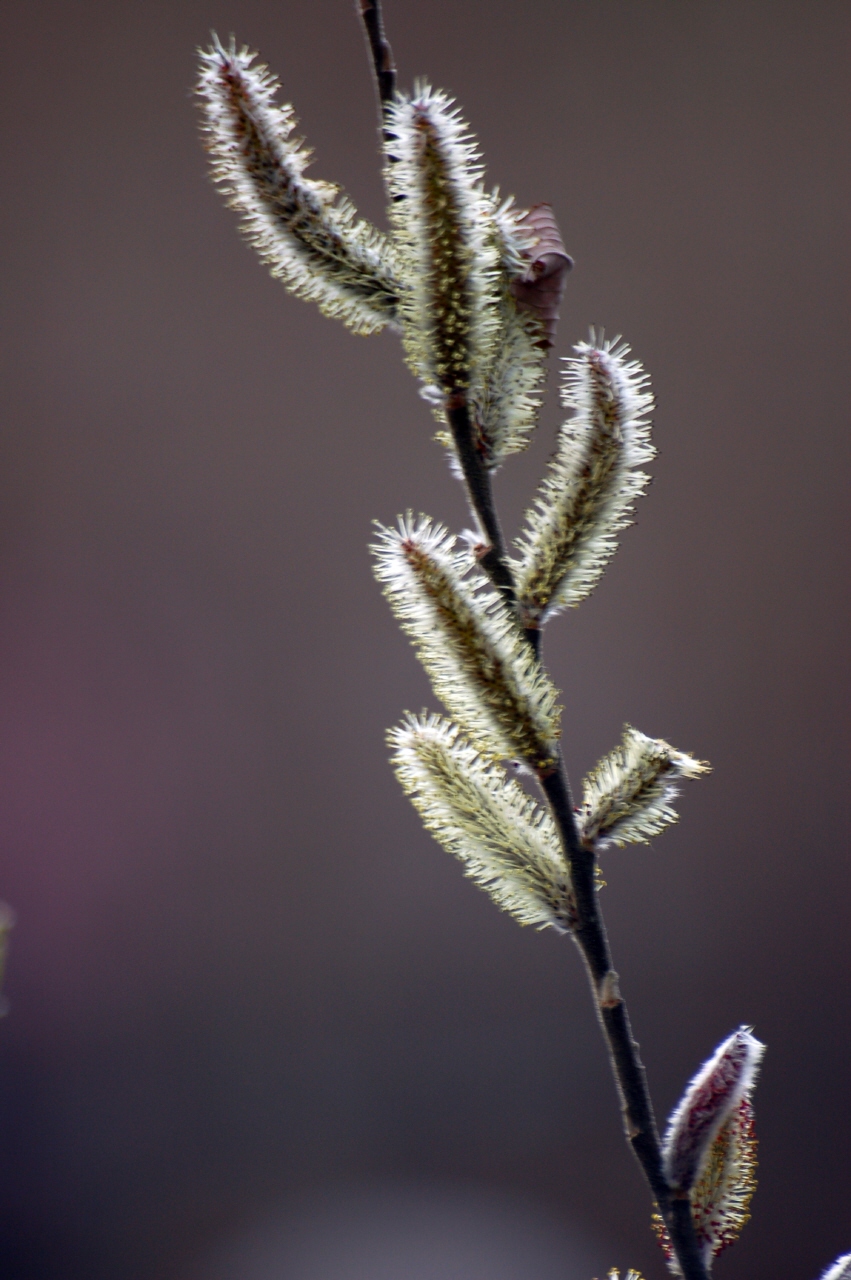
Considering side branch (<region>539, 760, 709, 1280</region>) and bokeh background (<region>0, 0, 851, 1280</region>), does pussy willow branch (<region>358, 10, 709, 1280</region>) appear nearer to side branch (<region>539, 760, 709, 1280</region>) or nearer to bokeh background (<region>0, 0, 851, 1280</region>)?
side branch (<region>539, 760, 709, 1280</region>)

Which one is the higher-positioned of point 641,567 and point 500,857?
point 641,567

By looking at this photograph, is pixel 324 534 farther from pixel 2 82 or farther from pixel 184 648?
pixel 2 82

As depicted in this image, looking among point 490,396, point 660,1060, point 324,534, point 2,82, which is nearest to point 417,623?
point 490,396

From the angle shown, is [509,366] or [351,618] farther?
[351,618]

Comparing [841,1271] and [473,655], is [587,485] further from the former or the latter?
[841,1271]

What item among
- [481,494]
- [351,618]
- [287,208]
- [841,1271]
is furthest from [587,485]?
[351,618]

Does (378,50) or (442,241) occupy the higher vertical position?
(378,50)
